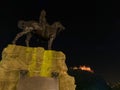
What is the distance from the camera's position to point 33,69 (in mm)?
27672

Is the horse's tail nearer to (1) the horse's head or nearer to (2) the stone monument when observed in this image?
(2) the stone monument

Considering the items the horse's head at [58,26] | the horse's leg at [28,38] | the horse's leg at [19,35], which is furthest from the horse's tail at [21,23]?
the horse's head at [58,26]

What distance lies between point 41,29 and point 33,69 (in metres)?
4.02

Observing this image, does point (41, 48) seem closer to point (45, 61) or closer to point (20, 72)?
point (45, 61)

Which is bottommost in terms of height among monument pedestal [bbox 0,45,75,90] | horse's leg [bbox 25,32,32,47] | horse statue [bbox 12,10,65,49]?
monument pedestal [bbox 0,45,75,90]

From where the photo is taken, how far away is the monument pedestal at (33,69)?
2588cm

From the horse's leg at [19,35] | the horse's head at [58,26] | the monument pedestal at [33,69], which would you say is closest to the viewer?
the monument pedestal at [33,69]

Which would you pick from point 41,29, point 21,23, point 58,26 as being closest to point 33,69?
point 41,29

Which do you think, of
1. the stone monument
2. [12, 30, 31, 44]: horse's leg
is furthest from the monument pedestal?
[12, 30, 31, 44]: horse's leg

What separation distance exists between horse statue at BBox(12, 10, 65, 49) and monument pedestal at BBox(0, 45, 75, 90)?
1.26m

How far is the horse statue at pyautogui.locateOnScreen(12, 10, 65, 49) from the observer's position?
1144 inches

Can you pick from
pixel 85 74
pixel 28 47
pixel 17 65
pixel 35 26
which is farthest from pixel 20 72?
pixel 85 74

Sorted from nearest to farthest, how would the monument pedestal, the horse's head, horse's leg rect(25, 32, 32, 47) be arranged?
1. the monument pedestal
2. horse's leg rect(25, 32, 32, 47)
3. the horse's head

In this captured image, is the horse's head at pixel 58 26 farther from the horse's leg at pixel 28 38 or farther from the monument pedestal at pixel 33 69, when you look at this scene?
the monument pedestal at pixel 33 69
